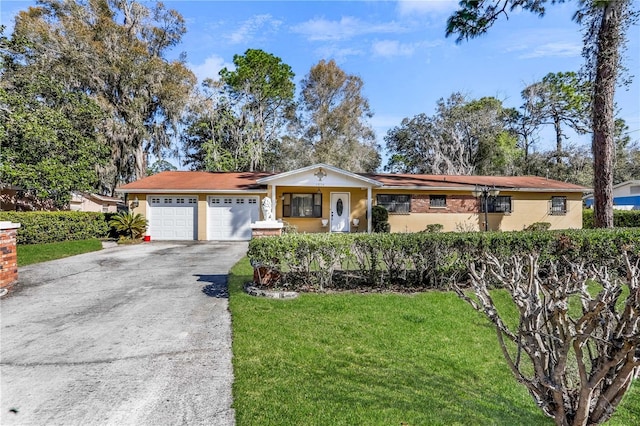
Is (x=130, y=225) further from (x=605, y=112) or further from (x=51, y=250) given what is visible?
(x=605, y=112)

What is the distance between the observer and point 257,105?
29.4 m

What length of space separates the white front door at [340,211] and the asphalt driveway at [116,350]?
9.06 m

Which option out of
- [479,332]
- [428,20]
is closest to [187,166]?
[428,20]

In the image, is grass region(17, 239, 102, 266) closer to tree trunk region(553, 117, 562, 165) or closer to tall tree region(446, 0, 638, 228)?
tall tree region(446, 0, 638, 228)

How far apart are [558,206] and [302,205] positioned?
13205 mm

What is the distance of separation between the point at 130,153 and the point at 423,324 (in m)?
23.7

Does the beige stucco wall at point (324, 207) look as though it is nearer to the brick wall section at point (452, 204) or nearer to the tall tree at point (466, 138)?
the brick wall section at point (452, 204)

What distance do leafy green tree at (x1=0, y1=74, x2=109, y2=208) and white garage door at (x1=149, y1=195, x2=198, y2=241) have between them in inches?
157

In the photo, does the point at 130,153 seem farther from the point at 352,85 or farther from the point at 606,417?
the point at 606,417

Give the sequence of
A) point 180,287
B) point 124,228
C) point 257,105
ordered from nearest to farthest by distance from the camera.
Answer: point 180,287 → point 124,228 → point 257,105

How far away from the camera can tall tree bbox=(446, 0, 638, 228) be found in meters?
9.73

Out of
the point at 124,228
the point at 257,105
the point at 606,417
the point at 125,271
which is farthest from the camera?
the point at 257,105

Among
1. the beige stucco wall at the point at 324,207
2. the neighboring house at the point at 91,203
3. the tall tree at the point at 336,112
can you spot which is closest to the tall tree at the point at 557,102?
the tall tree at the point at 336,112

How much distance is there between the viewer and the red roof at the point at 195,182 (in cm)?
1570
